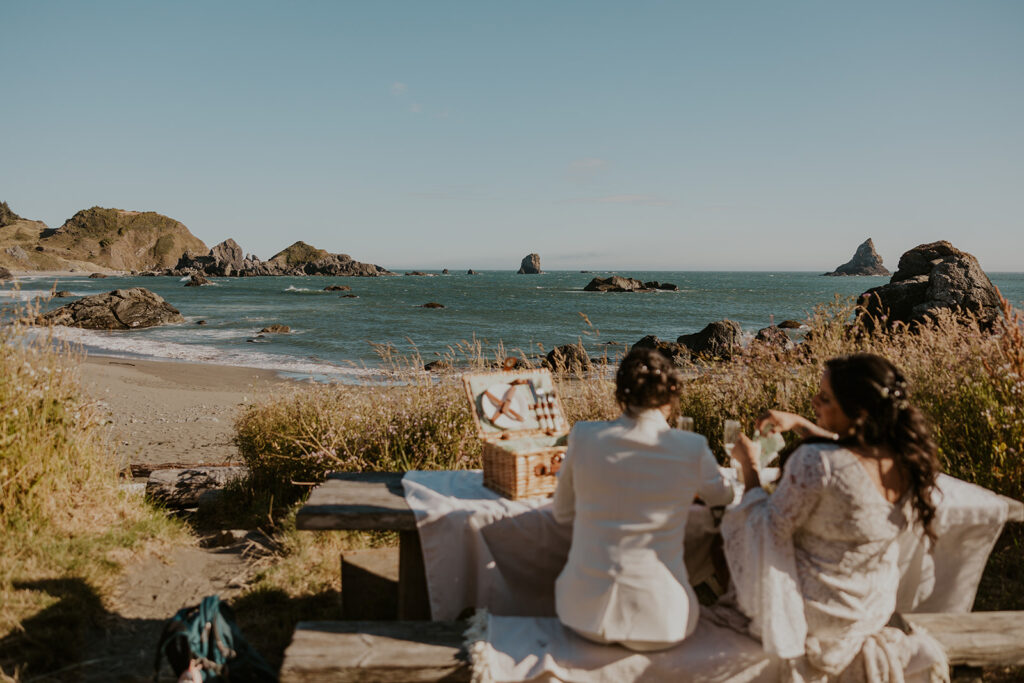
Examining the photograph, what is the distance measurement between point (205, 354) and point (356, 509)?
73.4ft

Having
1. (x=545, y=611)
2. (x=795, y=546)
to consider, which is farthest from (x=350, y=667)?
(x=795, y=546)

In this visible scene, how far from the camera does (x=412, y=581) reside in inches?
136

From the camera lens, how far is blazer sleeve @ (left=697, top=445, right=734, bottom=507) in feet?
8.70

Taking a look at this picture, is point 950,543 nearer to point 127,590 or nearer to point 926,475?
point 926,475

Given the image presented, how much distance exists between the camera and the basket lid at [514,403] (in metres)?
3.77

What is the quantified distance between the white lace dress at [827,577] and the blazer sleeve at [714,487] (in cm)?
12

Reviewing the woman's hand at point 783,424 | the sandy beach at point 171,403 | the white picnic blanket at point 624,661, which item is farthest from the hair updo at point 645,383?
the sandy beach at point 171,403

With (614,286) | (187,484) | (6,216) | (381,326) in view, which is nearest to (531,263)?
(614,286)

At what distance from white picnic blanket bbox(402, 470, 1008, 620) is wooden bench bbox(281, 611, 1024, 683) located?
28 cm

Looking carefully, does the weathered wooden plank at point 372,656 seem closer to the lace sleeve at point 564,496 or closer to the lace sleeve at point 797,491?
the lace sleeve at point 564,496

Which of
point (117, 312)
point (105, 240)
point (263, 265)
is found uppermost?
point (105, 240)

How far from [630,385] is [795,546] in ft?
3.23

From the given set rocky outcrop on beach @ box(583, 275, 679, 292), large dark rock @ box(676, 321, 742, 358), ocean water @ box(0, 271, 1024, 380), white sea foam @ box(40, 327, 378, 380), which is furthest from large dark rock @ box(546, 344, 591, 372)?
rocky outcrop on beach @ box(583, 275, 679, 292)

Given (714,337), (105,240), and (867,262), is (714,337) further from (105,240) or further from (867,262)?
(867,262)
